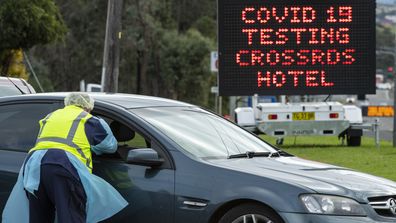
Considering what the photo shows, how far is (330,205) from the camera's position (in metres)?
5.89

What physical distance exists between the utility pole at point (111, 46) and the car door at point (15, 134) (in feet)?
41.0

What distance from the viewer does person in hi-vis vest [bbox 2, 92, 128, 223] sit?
19.5 ft

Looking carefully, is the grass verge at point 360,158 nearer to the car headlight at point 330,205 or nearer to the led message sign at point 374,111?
the car headlight at point 330,205

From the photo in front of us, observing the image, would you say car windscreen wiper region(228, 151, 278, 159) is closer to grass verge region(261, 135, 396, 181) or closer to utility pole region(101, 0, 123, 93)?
grass verge region(261, 135, 396, 181)

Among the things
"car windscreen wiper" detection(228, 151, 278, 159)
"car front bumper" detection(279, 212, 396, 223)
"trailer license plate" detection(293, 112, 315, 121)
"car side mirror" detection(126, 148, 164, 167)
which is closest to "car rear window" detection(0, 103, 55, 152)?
"car side mirror" detection(126, 148, 164, 167)

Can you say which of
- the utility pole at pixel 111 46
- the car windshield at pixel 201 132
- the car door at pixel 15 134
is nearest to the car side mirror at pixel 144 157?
the car windshield at pixel 201 132

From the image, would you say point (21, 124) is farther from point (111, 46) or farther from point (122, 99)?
point (111, 46)

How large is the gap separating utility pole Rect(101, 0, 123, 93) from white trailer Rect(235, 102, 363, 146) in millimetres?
3342

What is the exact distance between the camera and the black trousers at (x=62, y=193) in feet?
19.4

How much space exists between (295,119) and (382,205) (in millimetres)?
14427

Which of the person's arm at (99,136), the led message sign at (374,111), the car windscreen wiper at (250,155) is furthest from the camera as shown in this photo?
the led message sign at (374,111)

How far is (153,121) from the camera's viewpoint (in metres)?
6.64

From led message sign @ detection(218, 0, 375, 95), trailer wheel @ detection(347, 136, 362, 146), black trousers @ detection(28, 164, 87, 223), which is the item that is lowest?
trailer wheel @ detection(347, 136, 362, 146)

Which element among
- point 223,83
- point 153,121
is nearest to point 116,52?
point 223,83
